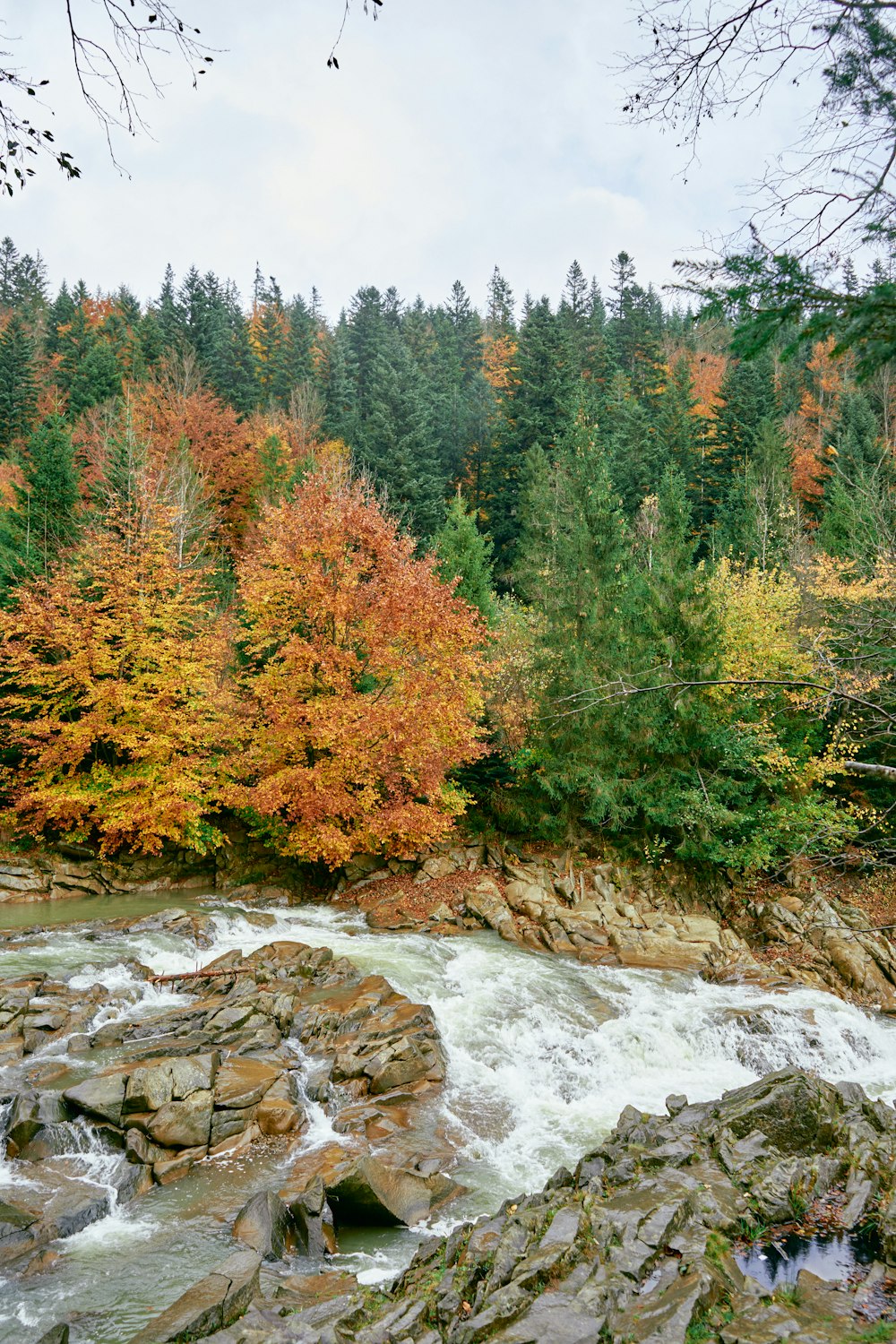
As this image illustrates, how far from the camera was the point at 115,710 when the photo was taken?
19172mm

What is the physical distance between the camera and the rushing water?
22.1ft

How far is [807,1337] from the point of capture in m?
4.59

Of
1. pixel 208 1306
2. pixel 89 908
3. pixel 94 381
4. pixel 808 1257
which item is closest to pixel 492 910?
pixel 89 908

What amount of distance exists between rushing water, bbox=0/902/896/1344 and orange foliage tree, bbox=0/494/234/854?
370cm

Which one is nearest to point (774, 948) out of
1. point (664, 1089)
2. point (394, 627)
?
point (664, 1089)

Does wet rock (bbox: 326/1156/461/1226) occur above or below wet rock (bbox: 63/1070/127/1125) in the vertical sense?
below

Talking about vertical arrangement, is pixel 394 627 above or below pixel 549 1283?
above

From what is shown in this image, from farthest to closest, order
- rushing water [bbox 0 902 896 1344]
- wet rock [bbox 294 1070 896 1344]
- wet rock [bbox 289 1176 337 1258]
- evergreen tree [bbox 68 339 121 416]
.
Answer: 1. evergreen tree [bbox 68 339 121 416]
2. wet rock [bbox 289 1176 337 1258]
3. rushing water [bbox 0 902 896 1344]
4. wet rock [bbox 294 1070 896 1344]

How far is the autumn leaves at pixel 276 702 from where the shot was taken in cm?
1823

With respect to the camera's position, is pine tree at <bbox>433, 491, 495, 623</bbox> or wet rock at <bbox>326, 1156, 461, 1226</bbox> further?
pine tree at <bbox>433, 491, 495, 623</bbox>

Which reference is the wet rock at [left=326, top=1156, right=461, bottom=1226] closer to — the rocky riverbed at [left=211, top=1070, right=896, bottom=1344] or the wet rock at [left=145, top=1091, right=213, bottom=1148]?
the rocky riverbed at [left=211, top=1070, right=896, bottom=1344]

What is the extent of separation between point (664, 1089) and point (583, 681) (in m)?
11.3

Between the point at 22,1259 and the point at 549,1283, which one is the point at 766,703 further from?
the point at 22,1259

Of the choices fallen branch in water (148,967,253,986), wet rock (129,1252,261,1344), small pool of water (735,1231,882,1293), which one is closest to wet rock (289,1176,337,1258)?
wet rock (129,1252,261,1344)
